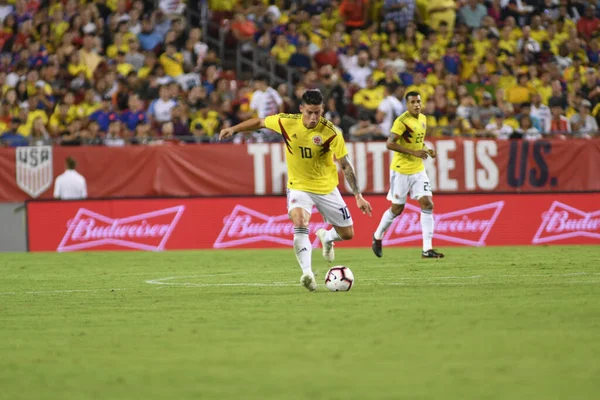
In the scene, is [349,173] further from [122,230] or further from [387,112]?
[387,112]

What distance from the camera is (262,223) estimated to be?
23.3 meters

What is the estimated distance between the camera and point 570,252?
65.2ft

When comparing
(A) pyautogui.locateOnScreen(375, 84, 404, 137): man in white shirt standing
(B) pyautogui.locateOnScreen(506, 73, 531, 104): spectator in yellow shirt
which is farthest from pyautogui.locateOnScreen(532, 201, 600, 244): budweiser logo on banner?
(B) pyautogui.locateOnScreen(506, 73, 531, 104): spectator in yellow shirt

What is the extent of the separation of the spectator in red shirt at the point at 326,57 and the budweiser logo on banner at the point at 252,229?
482 cm

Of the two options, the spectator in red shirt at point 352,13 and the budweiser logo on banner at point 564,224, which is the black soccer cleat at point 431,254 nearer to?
the budweiser logo on banner at point 564,224

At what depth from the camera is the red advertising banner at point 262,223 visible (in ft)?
75.6

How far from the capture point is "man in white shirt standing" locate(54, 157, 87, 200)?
77.2 ft

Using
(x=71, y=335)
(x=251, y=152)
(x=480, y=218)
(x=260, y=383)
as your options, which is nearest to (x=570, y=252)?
(x=480, y=218)

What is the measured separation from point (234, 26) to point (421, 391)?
21.3m

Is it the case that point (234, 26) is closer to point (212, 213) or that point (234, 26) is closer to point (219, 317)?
point (212, 213)

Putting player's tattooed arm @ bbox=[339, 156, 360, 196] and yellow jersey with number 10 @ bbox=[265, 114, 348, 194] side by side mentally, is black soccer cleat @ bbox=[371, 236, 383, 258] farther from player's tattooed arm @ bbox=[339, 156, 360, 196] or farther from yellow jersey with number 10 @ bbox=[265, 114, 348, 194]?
player's tattooed arm @ bbox=[339, 156, 360, 196]

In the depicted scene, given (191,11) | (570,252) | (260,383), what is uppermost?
(191,11)

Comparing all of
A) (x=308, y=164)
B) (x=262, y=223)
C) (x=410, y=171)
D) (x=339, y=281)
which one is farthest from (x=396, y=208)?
(x=339, y=281)

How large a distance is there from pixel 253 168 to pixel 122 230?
3004 mm
